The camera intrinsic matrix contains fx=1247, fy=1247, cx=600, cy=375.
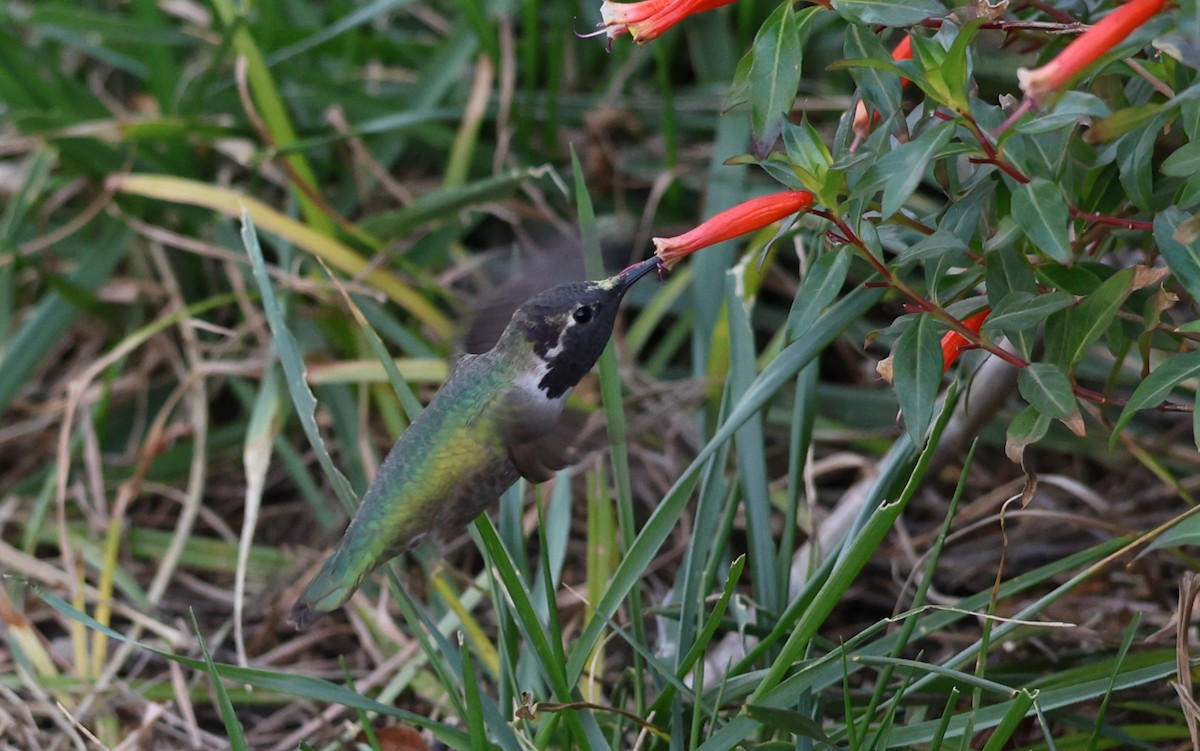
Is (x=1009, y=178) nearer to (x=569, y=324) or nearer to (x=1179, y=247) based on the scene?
(x=1179, y=247)

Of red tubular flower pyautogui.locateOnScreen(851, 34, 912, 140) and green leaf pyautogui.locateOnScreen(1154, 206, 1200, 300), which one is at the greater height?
red tubular flower pyautogui.locateOnScreen(851, 34, 912, 140)

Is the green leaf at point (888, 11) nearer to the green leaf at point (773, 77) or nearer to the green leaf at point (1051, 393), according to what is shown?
the green leaf at point (773, 77)

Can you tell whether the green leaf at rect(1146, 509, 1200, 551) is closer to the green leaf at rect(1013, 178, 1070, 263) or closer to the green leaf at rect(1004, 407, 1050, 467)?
the green leaf at rect(1004, 407, 1050, 467)

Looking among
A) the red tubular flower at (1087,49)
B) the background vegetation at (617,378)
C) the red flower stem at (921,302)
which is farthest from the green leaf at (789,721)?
the red tubular flower at (1087,49)

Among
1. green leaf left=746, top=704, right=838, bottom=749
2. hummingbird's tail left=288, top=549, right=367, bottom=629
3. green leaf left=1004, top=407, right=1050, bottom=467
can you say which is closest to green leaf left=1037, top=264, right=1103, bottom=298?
green leaf left=1004, top=407, right=1050, bottom=467

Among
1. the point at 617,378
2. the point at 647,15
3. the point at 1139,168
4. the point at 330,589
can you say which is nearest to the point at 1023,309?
the point at 1139,168

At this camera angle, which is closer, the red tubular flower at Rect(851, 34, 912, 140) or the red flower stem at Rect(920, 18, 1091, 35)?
the red flower stem at Rect(920, 18, 1091, 35)
